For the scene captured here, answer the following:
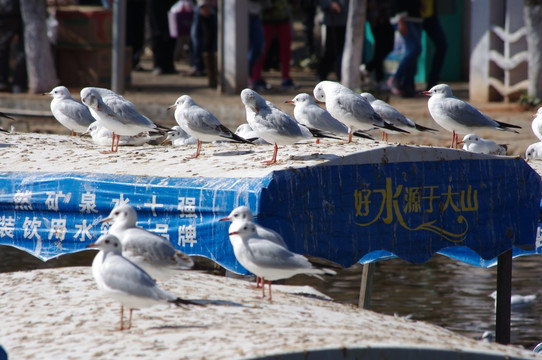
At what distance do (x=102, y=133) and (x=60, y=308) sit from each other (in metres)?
2.95

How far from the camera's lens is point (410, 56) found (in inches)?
587

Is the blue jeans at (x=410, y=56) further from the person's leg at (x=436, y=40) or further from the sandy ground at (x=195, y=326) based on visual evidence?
the sandy ground at (x=195, y=326)

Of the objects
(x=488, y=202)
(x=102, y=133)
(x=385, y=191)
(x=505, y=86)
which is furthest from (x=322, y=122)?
(x=505, y=86)

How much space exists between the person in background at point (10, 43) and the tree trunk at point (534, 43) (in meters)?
7.98

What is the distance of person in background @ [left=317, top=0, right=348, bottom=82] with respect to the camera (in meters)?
16.1

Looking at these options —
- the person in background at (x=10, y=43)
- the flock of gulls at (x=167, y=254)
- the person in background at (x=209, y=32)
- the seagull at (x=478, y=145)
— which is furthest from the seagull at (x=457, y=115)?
the person in background at (x=10, y=43)

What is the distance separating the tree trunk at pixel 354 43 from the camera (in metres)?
14.5

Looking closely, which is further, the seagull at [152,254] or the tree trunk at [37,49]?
the tree trunk at [37,49]

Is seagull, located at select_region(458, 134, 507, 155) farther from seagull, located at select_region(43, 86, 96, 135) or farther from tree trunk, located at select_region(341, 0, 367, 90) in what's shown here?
tree trunk, located at select_region(341, 0, 367, 90)

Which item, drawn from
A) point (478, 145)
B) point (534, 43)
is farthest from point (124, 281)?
point (534, 43)

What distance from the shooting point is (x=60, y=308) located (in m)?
5.64

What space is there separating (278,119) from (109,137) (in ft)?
7.10

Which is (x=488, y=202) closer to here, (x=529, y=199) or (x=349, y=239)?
(x=529, y=199)

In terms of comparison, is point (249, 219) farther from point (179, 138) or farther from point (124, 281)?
point (179, 138)
